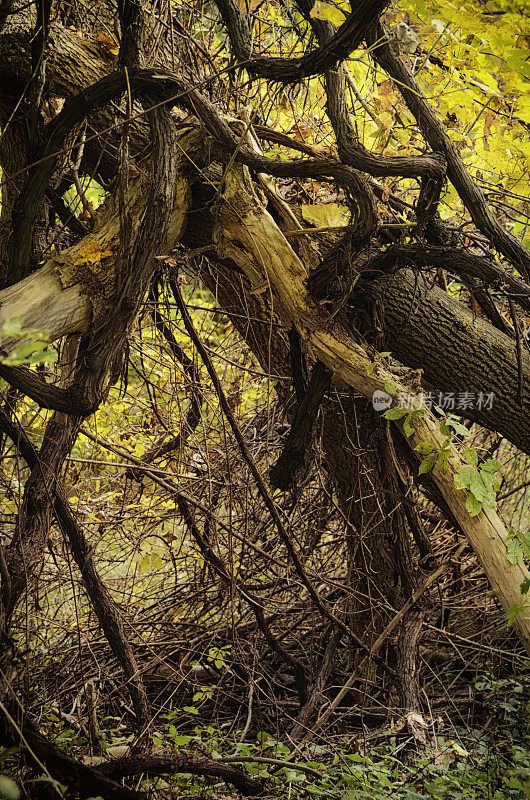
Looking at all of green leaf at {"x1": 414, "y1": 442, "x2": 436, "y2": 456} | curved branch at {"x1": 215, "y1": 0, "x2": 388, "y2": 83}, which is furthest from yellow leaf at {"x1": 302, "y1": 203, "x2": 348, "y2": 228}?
green leaf at {"x1": 414, "y1": 442, "x2": 436, "y2": 456}

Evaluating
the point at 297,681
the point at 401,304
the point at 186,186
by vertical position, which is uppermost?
the point at 186,186

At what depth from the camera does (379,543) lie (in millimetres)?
3279

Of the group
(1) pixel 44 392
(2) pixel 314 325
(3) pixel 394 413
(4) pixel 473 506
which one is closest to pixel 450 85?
(2) pixel 314 325

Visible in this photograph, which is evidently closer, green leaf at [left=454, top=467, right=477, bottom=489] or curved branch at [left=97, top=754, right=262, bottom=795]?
curved branch at [left=97, top=754, right=262, bottom=795]

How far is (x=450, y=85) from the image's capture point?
9.29ft

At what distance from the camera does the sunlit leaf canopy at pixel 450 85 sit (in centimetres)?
219

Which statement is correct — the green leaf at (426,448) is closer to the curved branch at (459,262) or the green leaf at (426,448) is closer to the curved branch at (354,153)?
the curved branch at (459,262)

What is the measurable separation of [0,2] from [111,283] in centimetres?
121

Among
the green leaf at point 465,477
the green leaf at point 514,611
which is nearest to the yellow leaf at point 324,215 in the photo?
the green leaf at point 465,477

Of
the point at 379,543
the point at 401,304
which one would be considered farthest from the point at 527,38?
the point at 379,543

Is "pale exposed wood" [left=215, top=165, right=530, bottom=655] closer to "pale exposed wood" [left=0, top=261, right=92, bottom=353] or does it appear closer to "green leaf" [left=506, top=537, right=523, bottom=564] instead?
"green leaf" [left=506, top=537, right=523, bottom=564]

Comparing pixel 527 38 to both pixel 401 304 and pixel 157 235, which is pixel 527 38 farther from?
pixel 157 235

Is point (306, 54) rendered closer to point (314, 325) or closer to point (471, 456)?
point (314, 325)

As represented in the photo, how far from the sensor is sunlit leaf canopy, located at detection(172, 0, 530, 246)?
219 centimetres
